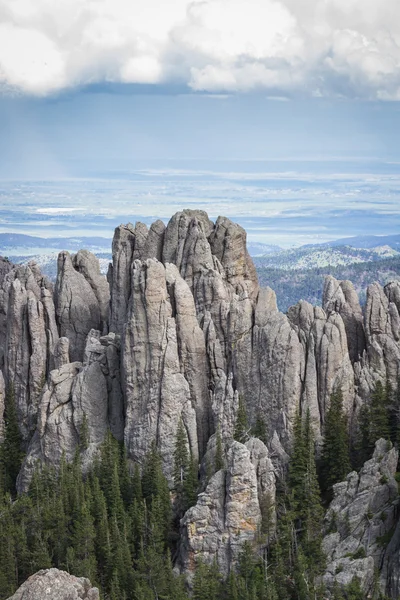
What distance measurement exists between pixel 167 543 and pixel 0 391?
26.0m

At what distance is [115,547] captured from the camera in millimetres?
76812

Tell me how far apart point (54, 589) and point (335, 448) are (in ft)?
91.6

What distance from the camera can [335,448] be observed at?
79812mm

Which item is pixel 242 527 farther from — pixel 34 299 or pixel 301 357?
pixel 34 299

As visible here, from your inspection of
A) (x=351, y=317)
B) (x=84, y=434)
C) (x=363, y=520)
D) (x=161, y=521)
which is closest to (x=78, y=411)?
(x=84, y=434)

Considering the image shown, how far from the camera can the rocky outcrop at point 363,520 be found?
2719 inches

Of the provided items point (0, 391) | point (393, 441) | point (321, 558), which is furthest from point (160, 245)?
point (321, 558)

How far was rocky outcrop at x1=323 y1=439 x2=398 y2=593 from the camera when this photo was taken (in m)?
69.1

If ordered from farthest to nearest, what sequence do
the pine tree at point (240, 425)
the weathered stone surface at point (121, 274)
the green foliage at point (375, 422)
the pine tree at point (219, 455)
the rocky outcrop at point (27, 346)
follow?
1. the weathered stone surface at point (121, 274)
2. the rocky outcrop at point (27, 346)
3. the pine tree at point (240, 425)
4. the green foliage at point (375, 422)
5. the pine tree at point (219, 455)

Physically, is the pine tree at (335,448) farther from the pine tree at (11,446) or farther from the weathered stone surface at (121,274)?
the pine tree at (11,446)

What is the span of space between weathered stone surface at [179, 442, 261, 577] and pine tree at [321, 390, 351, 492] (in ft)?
27.9

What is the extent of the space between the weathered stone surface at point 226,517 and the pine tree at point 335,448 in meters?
8.50

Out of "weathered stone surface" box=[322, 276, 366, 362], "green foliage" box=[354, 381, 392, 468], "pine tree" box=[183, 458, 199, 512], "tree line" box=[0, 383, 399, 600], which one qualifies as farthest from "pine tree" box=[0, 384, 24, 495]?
"green foliage" box=[354, 381, 392, 468]

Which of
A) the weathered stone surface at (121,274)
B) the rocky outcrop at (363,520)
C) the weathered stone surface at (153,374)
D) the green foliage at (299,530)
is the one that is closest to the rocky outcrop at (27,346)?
the weathered stone surface at (121,274)
